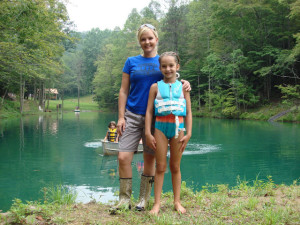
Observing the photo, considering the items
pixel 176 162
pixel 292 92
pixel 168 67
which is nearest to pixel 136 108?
pixel 168 67

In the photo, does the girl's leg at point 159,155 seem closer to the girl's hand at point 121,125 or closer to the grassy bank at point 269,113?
the girl's hand at point 121,125

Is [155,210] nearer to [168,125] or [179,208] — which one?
[179,208]

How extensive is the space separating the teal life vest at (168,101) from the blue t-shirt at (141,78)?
0.16 m

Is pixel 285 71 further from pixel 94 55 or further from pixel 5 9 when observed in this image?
pixel 94 55

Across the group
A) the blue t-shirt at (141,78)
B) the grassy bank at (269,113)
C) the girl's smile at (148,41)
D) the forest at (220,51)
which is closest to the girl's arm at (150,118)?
the blue t-shirt at (141,78)

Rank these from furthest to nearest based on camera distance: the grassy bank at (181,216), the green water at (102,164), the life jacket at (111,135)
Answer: the life jacket at (111,135) → the green water at (102,164) → the grassy bank at (181,216)

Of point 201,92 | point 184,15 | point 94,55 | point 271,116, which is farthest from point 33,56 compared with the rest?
point 94,55

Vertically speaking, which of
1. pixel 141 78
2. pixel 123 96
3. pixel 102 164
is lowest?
pixel 102 164

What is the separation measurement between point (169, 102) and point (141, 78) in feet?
1.27

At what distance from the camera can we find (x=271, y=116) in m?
25.7

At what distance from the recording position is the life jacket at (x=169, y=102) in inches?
111

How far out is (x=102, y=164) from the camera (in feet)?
32.2

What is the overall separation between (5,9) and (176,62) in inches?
288

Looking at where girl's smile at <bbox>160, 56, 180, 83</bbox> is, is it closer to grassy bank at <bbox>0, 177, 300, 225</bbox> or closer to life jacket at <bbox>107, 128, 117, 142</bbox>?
grassy bank at <bbox>0, 177, 300, 225</bbox>
